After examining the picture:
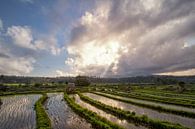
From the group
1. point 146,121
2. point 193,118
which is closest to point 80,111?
point 146,121

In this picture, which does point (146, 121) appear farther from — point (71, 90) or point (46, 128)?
point (71, 90)

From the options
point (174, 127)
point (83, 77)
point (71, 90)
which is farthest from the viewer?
point (83, 77)

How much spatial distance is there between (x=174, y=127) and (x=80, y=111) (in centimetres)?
1511

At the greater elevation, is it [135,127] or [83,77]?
[83,77]

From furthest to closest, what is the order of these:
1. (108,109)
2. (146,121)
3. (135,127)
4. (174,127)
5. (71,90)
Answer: (71,90) → (108,109) → (146,121) → (135,127) → (174,127)

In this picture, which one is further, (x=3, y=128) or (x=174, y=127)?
(x=3, y=128)

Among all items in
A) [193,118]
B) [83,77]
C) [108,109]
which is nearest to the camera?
[193,118]

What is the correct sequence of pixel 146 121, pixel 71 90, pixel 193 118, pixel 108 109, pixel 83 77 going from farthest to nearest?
1. pixel 83 77
2. pixel 71 90
3. pixel 108 109
4. pixel 193 118
5. pixel 146 121

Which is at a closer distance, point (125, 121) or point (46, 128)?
point (46, 128)

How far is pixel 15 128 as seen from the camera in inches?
885

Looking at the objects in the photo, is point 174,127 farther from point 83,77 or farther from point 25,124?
point 83,77

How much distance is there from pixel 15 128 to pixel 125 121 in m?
11.7

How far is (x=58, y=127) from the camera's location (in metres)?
22.2

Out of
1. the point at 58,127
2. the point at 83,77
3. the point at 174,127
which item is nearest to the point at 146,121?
the point at 174,127
